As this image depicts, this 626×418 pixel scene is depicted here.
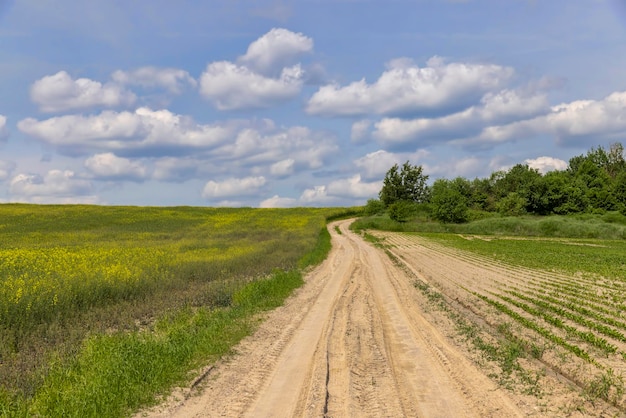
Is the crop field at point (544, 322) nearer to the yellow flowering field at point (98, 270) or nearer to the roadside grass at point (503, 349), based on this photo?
the roadside grass at point (503, 349)

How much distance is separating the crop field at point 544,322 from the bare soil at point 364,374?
0.16 metres

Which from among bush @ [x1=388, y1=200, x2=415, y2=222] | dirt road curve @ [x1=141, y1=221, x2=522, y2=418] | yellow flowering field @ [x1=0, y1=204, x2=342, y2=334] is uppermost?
bush @ [x1=388, y1=200, x2=415, y2=222]

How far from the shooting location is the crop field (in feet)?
25.5

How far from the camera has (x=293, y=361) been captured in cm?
895

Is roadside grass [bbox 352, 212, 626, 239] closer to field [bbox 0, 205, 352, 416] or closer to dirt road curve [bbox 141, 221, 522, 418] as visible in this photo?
field [bbox 0, 205, 352, 416]

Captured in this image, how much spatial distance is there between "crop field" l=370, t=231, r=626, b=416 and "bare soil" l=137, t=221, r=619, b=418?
158mm

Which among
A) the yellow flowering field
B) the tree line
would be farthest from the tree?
the yellow flowering field

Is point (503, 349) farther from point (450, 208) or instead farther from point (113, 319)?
point (450, 208)

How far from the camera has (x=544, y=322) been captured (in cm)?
1199

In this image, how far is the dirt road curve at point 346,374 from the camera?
6648 mm

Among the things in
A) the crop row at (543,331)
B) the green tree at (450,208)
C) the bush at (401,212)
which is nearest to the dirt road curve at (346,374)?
the crop row at (543,331)

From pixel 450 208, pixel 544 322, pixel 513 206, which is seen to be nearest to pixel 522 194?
pixel 513 206

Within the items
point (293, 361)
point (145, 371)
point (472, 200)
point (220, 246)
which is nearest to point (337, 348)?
point (293, 361)

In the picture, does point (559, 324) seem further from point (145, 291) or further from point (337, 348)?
point (145, 291)
